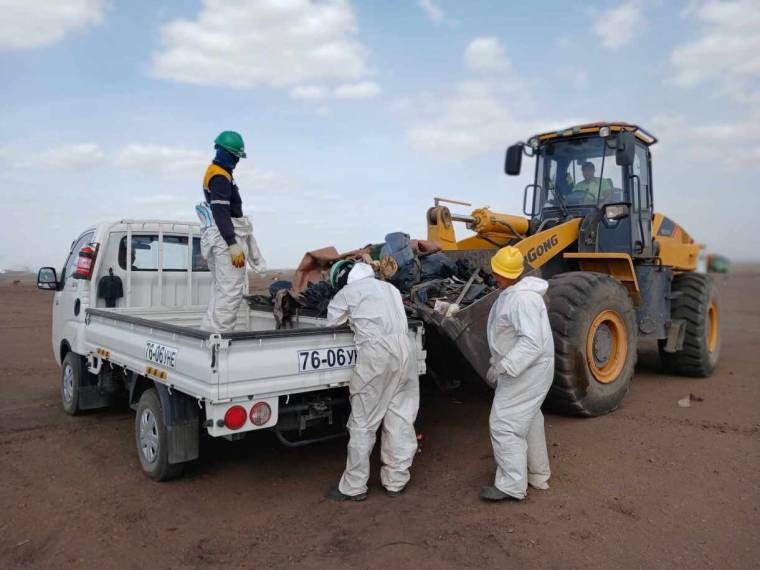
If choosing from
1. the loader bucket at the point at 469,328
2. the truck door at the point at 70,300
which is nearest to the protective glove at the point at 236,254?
the loader bucket at the point at 469,328

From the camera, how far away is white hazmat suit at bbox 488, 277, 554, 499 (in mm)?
4043

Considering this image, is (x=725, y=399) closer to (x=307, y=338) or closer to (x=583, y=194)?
(x=583, y=194)

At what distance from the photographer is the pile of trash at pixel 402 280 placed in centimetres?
534

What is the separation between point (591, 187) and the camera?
7.37 metres

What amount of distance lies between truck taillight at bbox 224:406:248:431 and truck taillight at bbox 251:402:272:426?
0.20 ft

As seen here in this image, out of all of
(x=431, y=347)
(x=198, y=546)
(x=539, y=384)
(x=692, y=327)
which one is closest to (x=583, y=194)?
(x=692, y=327)

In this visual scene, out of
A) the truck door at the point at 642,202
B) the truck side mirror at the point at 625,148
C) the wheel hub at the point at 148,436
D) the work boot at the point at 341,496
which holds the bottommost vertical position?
the work boot at the point at 341,496

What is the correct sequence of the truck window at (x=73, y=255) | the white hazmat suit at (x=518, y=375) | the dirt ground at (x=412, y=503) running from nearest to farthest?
the dirt ground at (x=412, y=503) < the white hazmat suit at (x=518, y=375) < the truck window at (x=73, y=255)

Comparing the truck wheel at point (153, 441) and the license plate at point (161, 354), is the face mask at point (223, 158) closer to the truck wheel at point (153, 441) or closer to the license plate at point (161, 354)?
the license plate at point (161, 354)

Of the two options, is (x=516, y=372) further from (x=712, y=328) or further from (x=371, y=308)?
(x=712, y=328)

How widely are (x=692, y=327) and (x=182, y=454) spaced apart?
708 cm

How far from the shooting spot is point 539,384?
4.16 meters

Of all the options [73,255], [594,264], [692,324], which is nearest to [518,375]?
[594,264]

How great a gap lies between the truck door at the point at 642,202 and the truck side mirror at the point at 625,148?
0.72 m
